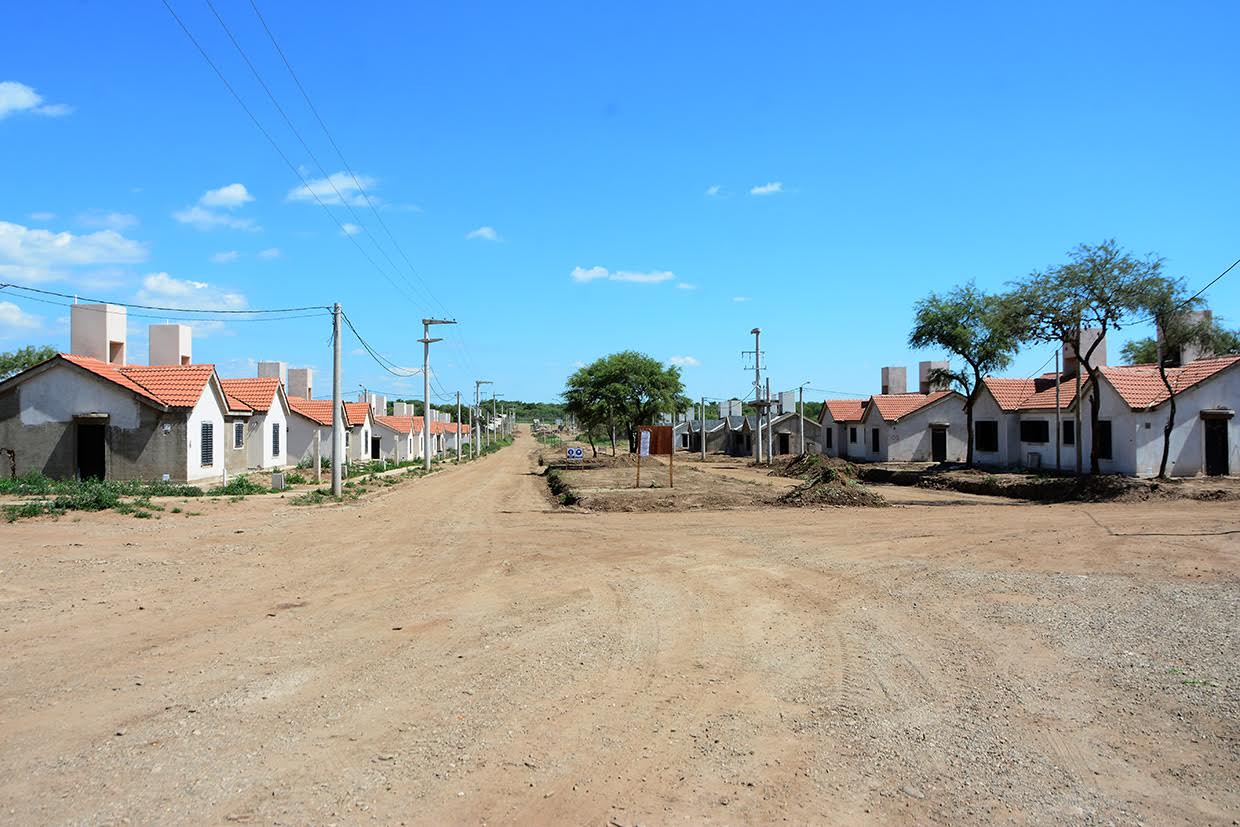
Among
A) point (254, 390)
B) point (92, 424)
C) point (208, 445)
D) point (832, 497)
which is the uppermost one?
point (254, 390)

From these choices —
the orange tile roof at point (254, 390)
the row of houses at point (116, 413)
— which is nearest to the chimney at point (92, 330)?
the row of houses at point (116, 413)

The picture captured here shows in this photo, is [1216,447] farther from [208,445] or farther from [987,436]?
[208,445]

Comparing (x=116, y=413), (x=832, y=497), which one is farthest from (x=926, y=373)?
(x=116, y=413)

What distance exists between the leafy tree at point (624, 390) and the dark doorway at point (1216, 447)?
27.4 meters

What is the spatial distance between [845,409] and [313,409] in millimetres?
35626

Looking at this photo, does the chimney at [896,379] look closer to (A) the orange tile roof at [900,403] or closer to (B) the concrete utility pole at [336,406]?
(A) the orange tile roof at [900,403]

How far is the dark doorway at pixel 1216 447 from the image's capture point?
3206 cm

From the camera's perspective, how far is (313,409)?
4941cm

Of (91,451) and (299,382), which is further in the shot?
(299,382)

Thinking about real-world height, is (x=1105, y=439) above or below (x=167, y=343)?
below

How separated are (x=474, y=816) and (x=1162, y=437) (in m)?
35.0

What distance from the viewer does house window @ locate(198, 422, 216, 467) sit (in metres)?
30.2

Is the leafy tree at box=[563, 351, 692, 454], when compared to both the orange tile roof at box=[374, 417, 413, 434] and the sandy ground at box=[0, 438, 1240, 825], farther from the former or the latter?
the sandy ground at box=[0, 438, 1240, 825]

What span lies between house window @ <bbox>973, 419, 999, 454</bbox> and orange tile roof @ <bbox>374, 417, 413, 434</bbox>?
4128 cm
